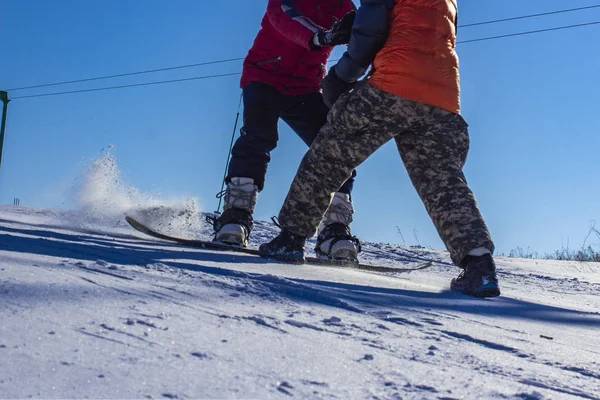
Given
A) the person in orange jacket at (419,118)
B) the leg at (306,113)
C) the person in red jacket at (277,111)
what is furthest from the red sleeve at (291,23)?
the leg at (306,113)

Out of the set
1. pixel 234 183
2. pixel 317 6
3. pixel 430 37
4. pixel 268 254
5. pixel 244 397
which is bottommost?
pixel 244 397

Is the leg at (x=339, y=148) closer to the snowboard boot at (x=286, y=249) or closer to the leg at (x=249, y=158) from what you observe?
the snowboard boot at (x=286, y=249)

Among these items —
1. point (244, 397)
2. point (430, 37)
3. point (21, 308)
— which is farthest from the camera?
point (430, 37)

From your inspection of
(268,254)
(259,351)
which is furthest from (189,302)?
(268,254)

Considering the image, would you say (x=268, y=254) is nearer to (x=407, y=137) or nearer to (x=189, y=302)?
(x=407, y=137)

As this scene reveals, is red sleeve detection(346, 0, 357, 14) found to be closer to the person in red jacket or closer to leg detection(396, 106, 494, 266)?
the person in red jacket

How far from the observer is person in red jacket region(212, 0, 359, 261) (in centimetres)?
344

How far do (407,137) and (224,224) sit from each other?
3.94 feet

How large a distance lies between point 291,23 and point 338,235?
3.69 feet

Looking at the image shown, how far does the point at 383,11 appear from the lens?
2.68m

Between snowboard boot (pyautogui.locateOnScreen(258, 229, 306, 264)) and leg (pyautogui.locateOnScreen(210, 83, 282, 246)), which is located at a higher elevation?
leg (pyautogui.locateOnScreen(210, 83, 282, 246))

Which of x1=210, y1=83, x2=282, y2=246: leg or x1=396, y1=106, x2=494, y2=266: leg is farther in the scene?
x1=210, y1=83, x2=282, y2=246: leg

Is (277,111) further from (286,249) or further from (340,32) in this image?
(286,249)

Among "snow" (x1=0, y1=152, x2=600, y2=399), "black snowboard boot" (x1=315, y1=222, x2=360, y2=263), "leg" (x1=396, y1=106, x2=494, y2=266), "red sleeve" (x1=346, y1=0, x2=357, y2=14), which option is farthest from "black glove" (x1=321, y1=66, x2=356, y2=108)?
"snow" (x1=0, y1=152, x2=600, y2=399)
